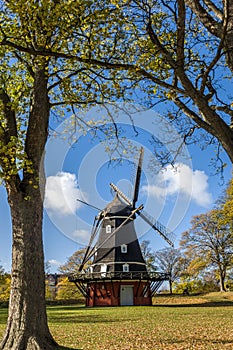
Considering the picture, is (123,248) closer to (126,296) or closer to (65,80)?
(126,296)

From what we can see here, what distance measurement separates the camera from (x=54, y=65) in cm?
950

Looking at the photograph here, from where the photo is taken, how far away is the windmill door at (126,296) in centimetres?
3005

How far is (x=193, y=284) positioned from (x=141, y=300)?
14130 millimetres

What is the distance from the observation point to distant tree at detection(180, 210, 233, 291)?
124 feet

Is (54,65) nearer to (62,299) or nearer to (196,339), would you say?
(196,339)

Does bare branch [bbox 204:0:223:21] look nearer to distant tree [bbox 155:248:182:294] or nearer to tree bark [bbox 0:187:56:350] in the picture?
tree bark [bbox 0:187:56:350]

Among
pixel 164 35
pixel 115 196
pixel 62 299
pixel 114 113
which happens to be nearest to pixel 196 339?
pixel 114 113

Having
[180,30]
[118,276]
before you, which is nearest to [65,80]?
[180,30]

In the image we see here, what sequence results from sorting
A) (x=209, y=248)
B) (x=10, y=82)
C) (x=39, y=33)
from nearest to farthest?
(x=39, y=33), (x=10, y=82), (x=209, y=248)

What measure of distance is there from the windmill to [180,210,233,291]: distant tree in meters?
7.55

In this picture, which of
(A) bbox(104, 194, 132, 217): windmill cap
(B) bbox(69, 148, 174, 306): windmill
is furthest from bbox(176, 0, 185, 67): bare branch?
(A) bbox(104, 194, 132, 217): windmill cap

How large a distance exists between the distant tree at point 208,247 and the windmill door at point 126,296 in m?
9.88

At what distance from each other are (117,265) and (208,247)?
1268 cm

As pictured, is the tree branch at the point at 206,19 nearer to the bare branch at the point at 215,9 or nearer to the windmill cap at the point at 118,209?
the bare branch at the point at 215,9
